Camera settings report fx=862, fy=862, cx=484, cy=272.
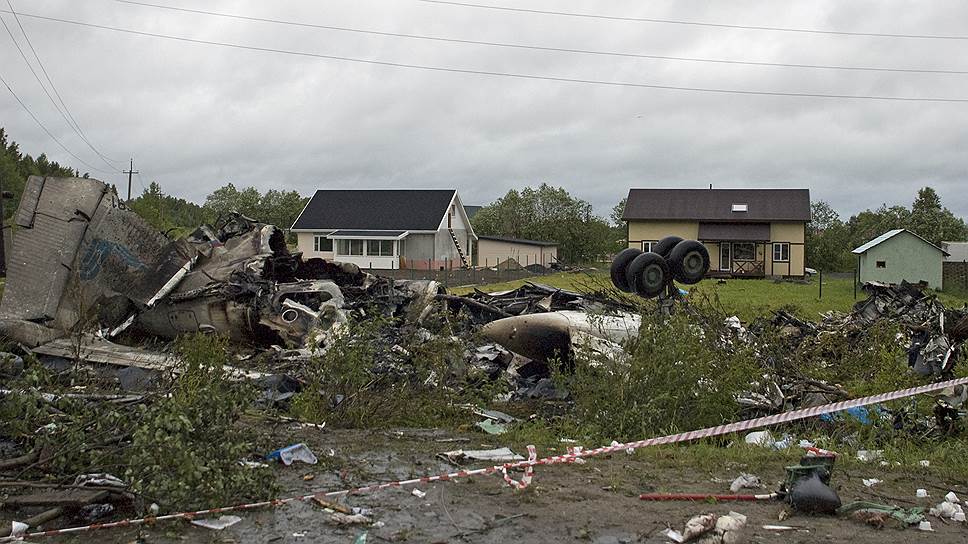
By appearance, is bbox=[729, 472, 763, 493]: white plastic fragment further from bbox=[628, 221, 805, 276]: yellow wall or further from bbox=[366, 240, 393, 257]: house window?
bbox=[628, 221, 805, 276]: yellow wall

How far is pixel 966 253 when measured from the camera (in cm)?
4403

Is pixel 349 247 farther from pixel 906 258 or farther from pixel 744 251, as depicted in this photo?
pixel 906 258

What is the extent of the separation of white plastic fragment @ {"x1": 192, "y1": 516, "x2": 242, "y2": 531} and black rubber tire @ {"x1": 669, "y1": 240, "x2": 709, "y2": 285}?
8269 millimetres

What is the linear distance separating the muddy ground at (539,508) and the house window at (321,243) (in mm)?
42019

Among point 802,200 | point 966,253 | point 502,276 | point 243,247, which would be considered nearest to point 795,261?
point 802,200

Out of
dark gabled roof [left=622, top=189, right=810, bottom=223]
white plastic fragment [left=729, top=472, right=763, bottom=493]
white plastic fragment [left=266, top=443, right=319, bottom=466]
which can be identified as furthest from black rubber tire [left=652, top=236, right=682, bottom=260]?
dark gabled roof [left=622, top=189, right=810, bottom=223]

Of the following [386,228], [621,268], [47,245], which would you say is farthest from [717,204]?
[47,245]

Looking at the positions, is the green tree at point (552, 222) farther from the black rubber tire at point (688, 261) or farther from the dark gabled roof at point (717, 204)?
the black rubber tire at point (688, 261)

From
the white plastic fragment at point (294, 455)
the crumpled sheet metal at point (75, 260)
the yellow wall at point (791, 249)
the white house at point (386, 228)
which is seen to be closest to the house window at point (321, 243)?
the white house at point (386, 228)

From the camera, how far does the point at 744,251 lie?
46.6 m

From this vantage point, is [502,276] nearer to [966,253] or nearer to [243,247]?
[243,247]

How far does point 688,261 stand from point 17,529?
9291 millimetres

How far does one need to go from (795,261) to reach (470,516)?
44448 millimetres

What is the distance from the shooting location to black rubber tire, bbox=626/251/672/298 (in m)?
11.8
